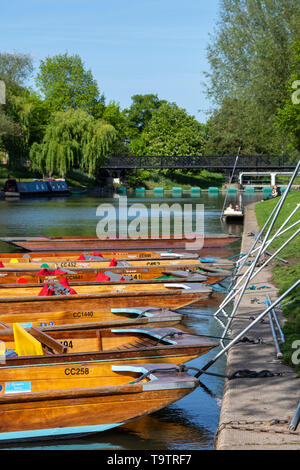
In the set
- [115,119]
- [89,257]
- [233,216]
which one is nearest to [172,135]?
[115,119]

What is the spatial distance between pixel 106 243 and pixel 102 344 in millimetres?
15348

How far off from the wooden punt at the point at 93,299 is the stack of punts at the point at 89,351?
17 millimetres

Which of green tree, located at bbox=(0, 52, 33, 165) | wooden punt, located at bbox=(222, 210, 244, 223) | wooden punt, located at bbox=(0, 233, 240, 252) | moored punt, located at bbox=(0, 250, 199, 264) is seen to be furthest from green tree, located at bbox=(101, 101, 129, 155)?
moored punt, located at bbox=(0, 250, 199, 264)

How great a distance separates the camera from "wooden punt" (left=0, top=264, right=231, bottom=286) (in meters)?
14.5

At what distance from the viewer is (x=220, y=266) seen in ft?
58.5

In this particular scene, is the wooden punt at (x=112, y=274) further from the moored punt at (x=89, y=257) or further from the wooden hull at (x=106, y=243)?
the wooden hull at (x=106, y=243)

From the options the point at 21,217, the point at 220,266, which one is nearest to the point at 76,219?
the point at 21,217

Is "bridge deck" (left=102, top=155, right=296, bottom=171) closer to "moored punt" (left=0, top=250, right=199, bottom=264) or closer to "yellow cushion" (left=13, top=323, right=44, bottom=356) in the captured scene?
"moored punt" (left=0, top=250, right=199, bottom=264)

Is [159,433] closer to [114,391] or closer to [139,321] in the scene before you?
[114,391]

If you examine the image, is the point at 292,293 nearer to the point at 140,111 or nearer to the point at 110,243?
the point at 110,243

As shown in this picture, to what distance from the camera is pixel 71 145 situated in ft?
232

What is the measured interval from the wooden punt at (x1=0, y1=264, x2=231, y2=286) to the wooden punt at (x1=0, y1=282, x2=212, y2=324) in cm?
86

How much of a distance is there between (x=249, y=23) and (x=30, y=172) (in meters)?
37.7
